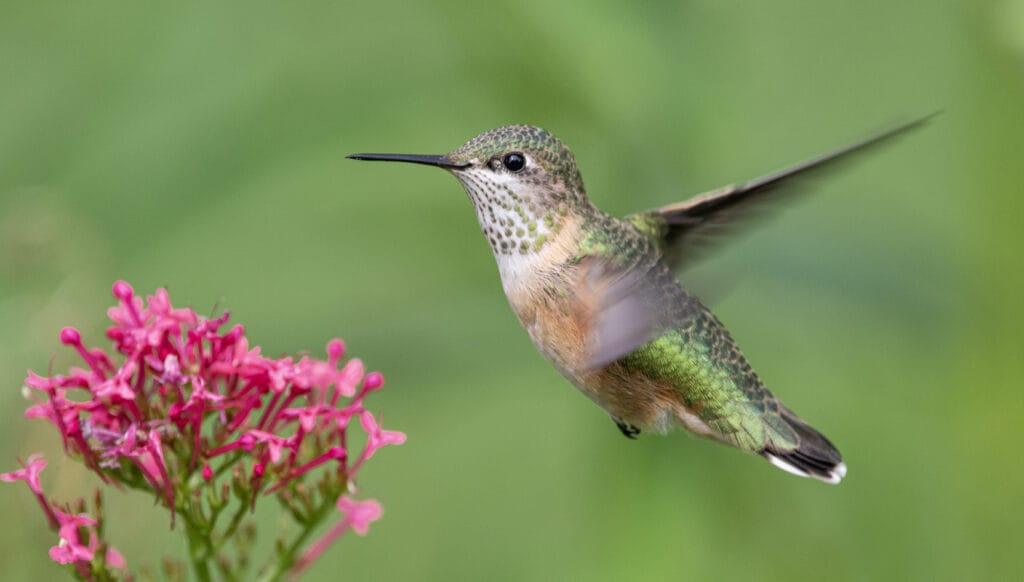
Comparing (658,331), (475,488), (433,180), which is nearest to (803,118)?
(433,180)

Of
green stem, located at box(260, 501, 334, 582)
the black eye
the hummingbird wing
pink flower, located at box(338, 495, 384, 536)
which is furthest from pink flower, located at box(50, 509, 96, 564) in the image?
the hummingbird wing

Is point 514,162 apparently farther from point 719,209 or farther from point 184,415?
point 184,415

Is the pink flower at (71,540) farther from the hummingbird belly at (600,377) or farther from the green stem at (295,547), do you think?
the hummingbird belly at (600,377)

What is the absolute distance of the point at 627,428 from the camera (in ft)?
9.66

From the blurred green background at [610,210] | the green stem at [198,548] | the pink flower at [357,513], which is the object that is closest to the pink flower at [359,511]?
the pink flower at [357,513]

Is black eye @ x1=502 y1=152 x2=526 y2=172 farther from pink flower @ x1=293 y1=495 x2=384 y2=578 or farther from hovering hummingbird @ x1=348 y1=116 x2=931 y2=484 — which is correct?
pink flower @ x1=293 y1=495 x2=384 y2=578

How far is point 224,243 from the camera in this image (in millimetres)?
4867

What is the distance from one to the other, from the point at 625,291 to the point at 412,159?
480mm

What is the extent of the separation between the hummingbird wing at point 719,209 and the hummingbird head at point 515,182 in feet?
0.99

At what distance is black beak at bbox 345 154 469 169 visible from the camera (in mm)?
2590

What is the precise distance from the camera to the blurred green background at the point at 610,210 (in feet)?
9.58

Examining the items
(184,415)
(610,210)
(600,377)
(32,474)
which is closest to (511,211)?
(600,377)

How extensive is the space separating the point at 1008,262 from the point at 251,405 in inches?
63.2

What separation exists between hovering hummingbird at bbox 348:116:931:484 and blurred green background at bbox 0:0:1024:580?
0.10 metres
